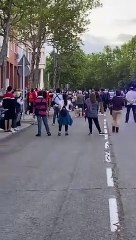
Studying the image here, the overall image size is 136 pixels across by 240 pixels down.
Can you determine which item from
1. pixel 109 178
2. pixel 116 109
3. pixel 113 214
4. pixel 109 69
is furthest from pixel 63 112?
pixel 109 69

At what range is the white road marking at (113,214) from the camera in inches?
290

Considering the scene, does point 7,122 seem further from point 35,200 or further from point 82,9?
point 82,9

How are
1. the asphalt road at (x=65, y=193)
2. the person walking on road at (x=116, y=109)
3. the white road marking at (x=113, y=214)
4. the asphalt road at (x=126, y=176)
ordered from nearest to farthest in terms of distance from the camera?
the asphalt road at (x=65, y=193), the white road marking at (x=113, y=214), the asphalt road at (x=126, y=176), the person walking on road at (x=116, y=109)

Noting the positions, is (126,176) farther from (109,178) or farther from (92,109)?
(92,109)

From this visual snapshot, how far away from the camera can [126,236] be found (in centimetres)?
689

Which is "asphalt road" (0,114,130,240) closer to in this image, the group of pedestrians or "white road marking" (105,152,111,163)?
"white road marking" (105,152,111,163)

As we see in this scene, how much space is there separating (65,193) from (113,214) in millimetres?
1861

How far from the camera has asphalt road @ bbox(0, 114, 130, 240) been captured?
23.7 ft

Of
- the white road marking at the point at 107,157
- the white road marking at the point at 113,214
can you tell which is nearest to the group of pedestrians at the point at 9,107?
the white road marking at the point at 107,157

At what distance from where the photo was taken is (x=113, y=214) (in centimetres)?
805

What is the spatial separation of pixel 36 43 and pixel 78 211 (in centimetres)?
4018

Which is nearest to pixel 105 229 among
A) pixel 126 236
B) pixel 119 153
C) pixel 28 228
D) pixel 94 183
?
pixel 126 236

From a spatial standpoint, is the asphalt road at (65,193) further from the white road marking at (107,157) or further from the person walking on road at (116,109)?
the person walking on road at (116,109)

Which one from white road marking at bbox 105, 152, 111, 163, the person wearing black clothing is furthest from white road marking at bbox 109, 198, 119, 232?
the person wearing black clothing
